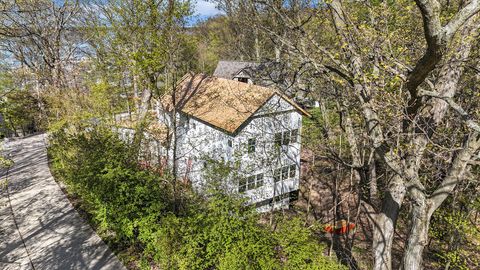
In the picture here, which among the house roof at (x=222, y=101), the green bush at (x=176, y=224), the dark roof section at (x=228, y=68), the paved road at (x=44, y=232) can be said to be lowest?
the paved road at (x=44, y=232)

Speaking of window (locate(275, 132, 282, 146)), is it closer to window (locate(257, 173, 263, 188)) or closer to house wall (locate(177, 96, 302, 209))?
house wall (locate(177, 96, 302, 209))

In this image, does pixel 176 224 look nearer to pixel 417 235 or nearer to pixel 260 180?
pixel 417 235

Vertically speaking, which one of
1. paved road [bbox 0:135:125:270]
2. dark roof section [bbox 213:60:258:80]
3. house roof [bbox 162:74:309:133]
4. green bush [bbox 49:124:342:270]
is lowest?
paved road [bbox 0:135:125:270]

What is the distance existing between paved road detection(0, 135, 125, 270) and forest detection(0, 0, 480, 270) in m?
0.48

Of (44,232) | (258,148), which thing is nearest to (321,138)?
(258,148)

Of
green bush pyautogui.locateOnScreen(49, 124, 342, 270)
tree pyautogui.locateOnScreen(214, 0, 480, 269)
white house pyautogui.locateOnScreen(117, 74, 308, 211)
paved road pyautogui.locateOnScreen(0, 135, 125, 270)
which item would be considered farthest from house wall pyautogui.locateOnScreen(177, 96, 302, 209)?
tree pyautogui.locateOnScreen(214, 0, 480, 269)

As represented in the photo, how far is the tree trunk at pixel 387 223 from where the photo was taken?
594cm

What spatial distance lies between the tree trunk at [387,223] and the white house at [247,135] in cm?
547

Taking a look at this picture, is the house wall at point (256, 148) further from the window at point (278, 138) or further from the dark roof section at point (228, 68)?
the dark roof section at point (228, 68)

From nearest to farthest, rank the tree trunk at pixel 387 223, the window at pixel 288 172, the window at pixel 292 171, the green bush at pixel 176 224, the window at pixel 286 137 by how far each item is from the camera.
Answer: the green bush at pixel 176 224 < the tree trunk at pixel 387 223 < the window at pixel 286 137 < the window at pixel 288 172 < the window at pixel 292 171

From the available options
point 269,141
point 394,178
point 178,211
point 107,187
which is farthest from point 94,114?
point 394,178

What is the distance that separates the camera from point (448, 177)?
16.4 feet

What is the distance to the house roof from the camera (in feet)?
41.8

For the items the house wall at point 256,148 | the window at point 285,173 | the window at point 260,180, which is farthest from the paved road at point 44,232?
the window at point 285,173
